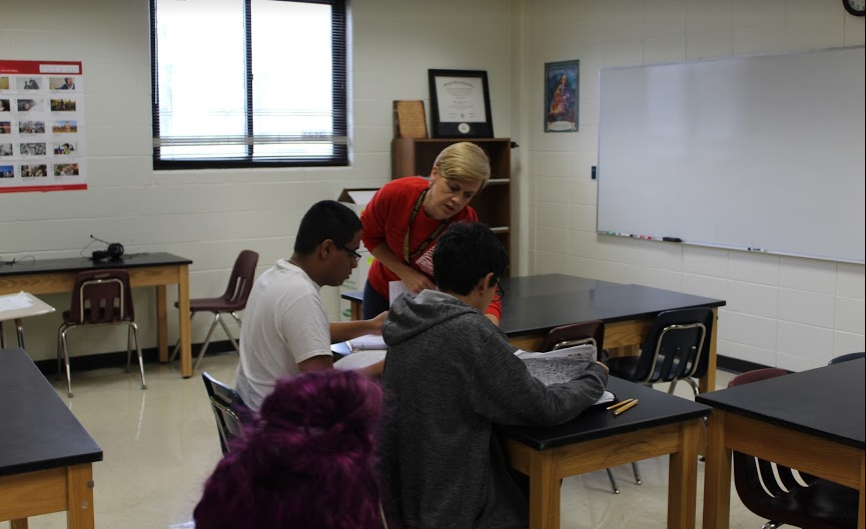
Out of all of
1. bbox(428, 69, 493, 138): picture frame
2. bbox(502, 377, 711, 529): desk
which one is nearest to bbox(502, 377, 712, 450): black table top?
bbox(502, 377, 711, 529): desk

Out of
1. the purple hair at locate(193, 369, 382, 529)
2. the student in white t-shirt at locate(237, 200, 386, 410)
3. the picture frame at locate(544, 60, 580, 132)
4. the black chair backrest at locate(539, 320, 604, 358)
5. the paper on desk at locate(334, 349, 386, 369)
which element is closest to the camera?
the purple hair at locate(193, 369, 382, 529)

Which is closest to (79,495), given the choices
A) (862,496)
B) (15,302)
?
(862,496)

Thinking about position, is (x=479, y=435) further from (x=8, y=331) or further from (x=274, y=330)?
(x=8, y=331)

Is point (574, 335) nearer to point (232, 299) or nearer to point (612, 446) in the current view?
point (612, 446)

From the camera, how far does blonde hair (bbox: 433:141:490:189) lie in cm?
302

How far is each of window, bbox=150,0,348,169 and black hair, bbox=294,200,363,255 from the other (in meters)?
4.13

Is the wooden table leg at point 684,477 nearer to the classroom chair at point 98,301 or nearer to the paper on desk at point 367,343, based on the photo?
the paper on desk at point 367,343

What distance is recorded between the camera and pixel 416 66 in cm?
718

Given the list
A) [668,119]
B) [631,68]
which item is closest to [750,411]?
[668,119]

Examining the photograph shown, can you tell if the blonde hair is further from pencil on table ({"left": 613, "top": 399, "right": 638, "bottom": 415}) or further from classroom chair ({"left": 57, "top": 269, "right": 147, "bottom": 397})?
classroom chair ({"left": 57, "top": 269, "right": 147, "bottom": 397})

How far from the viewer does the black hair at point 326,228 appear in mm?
2463

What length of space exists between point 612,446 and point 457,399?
Answer: 46 centimetres

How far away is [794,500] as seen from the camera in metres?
2.54

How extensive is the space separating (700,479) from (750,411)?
174 cm
